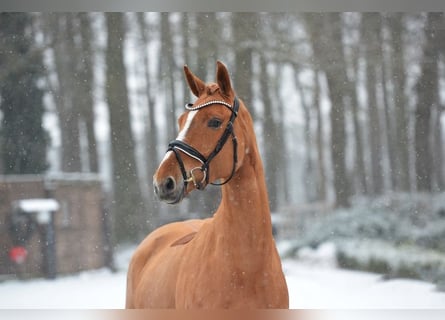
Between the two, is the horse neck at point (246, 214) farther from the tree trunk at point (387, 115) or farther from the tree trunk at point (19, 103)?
the tree trunk at point (19, 103)

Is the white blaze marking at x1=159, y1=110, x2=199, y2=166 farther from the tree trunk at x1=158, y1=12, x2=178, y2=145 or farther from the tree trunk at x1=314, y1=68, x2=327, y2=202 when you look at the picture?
the tree trunk at x1=314, y1=68, x2=327, y2=202

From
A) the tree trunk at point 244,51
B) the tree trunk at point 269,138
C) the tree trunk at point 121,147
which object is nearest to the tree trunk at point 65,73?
the tree trunk at point 121,147

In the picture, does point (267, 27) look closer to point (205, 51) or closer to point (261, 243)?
point (205, 51)

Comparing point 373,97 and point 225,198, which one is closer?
point 225,198

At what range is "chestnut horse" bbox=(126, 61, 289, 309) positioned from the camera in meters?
2.11

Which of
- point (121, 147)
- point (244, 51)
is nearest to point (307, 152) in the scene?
point (244, 51)

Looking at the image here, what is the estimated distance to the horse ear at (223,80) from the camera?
216cm

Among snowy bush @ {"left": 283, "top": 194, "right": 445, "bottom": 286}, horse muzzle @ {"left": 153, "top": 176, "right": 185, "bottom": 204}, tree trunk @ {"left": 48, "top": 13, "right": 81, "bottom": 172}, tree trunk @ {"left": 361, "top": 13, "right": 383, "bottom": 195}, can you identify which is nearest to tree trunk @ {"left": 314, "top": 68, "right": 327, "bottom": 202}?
snowy bush @ {"left": 283, "top": 194, "right": 445, "bottom": 286}

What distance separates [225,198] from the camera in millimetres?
2158

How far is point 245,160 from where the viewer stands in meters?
2.20

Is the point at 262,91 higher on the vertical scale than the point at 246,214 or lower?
higher

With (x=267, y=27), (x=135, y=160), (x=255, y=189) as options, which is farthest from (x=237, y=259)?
(x=267, y=27)

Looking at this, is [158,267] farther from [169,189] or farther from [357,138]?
[357,138]

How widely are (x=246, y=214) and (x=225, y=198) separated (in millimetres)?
101
